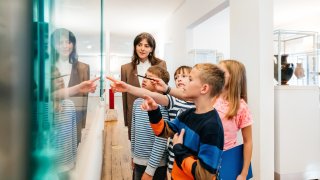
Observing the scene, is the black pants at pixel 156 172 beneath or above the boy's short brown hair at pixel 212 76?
beneath

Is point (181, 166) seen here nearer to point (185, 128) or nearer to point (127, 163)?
point (185, 128)

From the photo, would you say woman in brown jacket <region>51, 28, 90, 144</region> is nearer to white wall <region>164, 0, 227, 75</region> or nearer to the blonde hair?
the blonde hair

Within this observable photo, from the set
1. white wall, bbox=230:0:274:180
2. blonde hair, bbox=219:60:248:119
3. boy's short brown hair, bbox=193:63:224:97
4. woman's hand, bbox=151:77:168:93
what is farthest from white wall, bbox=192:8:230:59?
boy's short brown hair, bbox=193:63:224:97

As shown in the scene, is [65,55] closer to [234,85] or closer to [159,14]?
[234,85]

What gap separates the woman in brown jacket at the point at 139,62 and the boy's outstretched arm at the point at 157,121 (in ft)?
2.70

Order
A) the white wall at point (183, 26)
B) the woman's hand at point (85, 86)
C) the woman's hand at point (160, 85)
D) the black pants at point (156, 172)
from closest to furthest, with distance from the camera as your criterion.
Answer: the woman's hand at point (85, 86)
the woman's hand at point (160, 85)
the black pants at point (156, 172)
the white wall at point (183, 26)

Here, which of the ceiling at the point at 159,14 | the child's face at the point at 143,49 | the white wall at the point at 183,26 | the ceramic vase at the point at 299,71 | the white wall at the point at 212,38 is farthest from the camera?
the white wall at the point at 212,38

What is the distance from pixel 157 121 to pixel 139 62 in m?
1.03

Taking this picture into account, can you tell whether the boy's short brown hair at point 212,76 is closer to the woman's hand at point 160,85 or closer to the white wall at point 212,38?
the woman's hand at point 160,85

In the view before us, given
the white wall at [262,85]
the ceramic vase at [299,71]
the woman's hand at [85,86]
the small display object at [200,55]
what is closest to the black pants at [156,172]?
the woman's hand at [85,86]

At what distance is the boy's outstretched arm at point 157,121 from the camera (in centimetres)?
116

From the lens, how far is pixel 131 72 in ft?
7.22

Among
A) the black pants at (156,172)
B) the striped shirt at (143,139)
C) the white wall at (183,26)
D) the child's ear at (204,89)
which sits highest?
the white wall at (183,26)

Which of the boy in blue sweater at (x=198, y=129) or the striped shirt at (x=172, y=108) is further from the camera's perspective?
the striped shirt at (x=172, y=108)
